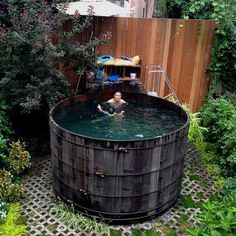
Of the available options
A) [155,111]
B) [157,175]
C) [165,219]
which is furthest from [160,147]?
[155,111]

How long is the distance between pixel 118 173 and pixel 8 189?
214 centimetres

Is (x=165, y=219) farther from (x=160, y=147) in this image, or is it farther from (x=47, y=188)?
(x=47, y=188)

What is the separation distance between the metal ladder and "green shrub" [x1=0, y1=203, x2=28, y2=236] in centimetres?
500

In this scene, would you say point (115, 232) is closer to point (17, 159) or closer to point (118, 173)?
point (118, 173)

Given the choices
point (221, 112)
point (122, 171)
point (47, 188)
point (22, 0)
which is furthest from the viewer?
point (221, 112)

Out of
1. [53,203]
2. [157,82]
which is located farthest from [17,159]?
[157,82]

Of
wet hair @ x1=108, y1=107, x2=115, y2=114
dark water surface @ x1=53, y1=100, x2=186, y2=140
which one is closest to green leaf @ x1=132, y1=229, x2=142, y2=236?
dark water surface @ x1=53, y1=100, x2=186, y2=140

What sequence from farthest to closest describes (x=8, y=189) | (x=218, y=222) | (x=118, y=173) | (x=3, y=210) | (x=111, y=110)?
1. (x=111, y=110)
2. (x=8, y=189)
3. (x=3, y=210)
4. (x=118, y=173)
5. (x=218, y=222)

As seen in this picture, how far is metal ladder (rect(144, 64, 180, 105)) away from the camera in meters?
9.13

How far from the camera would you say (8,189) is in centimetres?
591

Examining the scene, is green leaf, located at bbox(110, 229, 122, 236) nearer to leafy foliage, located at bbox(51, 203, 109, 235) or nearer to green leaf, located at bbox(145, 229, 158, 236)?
leafy foliage, located at bbox(51, 203, 109, 235)

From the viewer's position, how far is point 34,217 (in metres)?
5.70

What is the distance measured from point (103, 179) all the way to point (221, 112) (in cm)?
397

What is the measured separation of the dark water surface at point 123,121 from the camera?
6.48 metres
